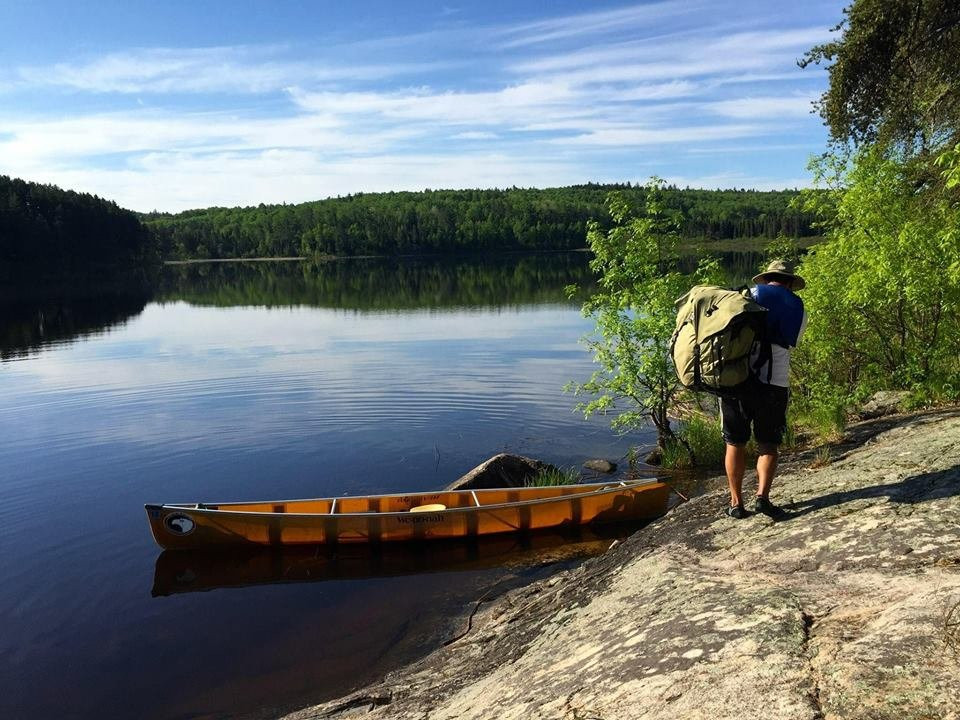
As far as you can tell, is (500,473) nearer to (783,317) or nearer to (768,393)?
(768,393)

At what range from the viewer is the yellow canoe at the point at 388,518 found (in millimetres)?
11844

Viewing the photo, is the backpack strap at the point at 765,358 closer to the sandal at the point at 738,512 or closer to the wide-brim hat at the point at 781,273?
the wide-brim hat at the point at 781,273

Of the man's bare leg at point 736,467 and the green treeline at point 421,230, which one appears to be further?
the green treeline at point 421,230

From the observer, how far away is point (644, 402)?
14.6m

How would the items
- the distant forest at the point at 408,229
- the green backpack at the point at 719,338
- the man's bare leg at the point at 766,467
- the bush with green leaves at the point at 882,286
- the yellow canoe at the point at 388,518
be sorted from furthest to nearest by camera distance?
the distant forest at the point at 408,229, the yellow canoe at the point at 388,518, the bush with green leaves at the point at 882,286, the man's bare leg at the point at 766,467, the green backpack at the point at 719,338

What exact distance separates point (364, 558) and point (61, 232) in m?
115

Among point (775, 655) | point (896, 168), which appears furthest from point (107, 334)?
point (775, 655)

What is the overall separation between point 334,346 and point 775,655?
31536mm

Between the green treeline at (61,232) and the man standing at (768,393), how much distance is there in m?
110

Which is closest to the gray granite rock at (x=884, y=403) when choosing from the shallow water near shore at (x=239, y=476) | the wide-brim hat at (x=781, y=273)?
the shallow water near shore at (x=239, y=476)

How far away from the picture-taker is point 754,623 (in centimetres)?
442

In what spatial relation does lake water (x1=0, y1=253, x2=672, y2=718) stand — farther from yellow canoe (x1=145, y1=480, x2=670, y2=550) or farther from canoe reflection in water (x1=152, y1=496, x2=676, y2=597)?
yellow canoe (x1=145, y1=480, x2=670, y2=550)

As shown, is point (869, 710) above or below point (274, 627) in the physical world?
above

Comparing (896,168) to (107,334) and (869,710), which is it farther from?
(107,334)
